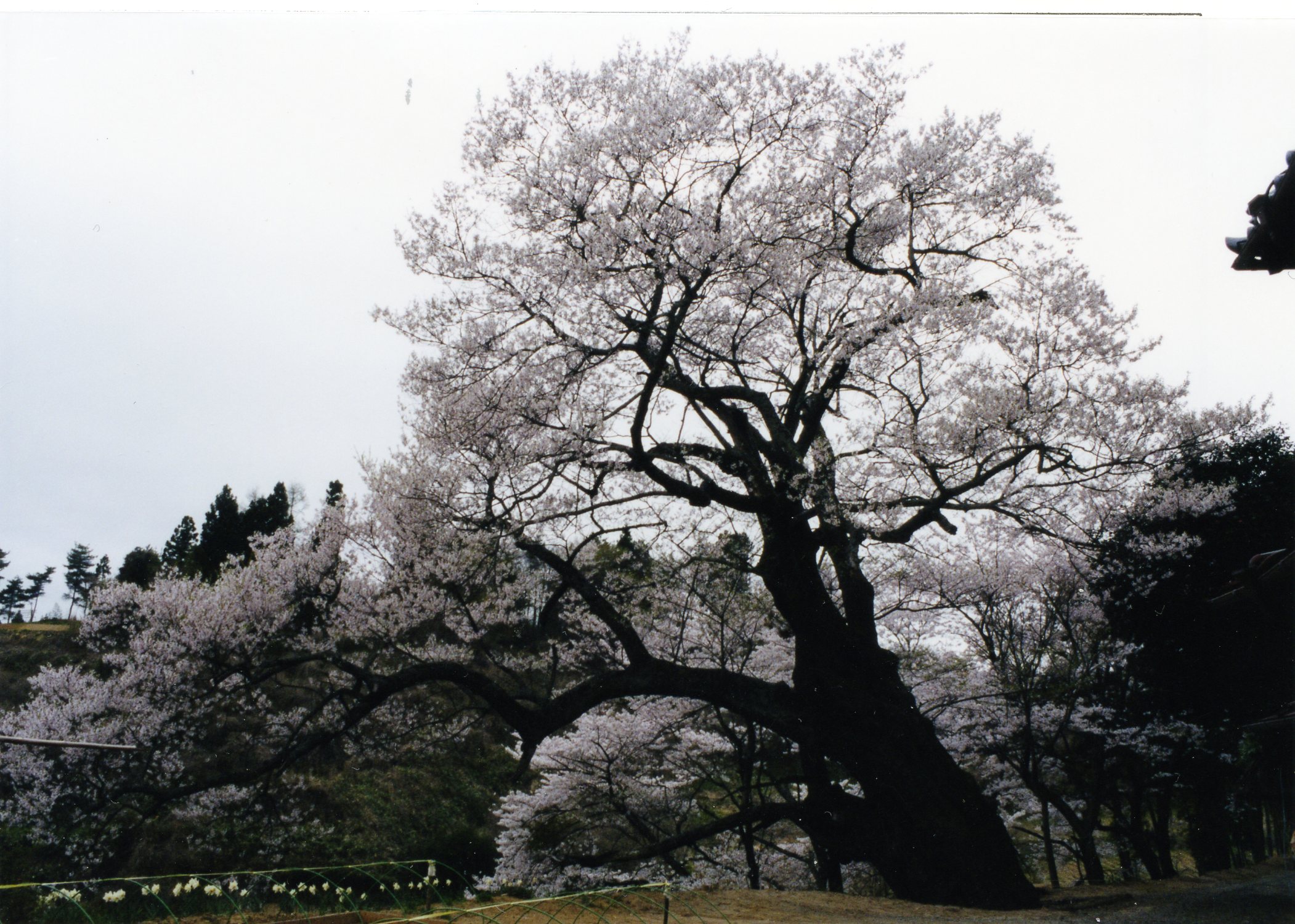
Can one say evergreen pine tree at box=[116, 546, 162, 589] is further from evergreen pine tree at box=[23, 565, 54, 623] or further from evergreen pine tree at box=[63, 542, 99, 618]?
evergreen pine tree at box=[23, 565, 54, 623]

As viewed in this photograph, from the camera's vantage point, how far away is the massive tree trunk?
407 cm

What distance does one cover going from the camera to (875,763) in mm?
4383

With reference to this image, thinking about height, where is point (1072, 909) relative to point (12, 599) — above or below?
below

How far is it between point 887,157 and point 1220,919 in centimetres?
454

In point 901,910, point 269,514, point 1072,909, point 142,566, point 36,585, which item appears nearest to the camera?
point 901,910

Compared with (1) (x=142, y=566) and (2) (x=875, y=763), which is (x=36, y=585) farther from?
(2) (x=875, y=763)

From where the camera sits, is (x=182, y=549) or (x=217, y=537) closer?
(x=182, y=549)

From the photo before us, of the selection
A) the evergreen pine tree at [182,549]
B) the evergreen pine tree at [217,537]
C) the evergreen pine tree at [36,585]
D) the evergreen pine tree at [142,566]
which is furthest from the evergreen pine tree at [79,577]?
the evergreen pine tree at [217,537]

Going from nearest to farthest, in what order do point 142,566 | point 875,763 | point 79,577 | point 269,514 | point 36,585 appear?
point 875,763
point 36,585
point 79,577
point 142,566
point 269,514

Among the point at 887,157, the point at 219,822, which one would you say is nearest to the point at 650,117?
the point at 887,157

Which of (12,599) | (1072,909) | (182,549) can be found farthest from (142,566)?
(1072,909)

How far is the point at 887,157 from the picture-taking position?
16.8 ft

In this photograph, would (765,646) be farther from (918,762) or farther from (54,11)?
(54,11)

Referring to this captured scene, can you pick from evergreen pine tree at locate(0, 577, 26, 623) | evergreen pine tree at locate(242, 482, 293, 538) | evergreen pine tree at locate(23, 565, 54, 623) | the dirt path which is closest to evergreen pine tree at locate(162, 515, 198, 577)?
evergreen pine tree at locate(242, 482, 293, 538)
